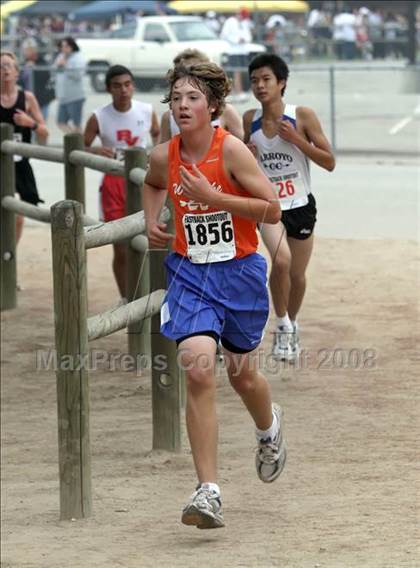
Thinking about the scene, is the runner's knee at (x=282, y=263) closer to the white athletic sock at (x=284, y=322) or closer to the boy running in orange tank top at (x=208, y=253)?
the white athletic sock at (x=284, y=322)

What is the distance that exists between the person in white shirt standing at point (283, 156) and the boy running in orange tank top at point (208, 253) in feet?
9.04

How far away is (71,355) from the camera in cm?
637

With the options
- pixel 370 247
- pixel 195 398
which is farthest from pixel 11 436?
pixel 370 247

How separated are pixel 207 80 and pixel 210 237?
2.03 ft

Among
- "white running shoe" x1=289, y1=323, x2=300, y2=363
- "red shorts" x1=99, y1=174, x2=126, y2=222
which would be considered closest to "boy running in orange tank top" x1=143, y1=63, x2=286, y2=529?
"white running shoe" x1=289, y1=323, x2=300, y2=363

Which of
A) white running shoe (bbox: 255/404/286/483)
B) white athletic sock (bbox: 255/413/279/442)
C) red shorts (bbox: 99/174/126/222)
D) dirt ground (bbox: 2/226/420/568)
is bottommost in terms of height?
dirt ground (bbox: 2/226/420/568)

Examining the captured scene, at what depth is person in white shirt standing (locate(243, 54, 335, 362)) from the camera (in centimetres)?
852

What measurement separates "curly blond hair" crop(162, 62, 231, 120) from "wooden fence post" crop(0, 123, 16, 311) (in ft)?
19.1

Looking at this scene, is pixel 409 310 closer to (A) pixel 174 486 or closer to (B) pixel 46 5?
(A) pixel 174 486

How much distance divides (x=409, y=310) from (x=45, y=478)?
3.61 metres

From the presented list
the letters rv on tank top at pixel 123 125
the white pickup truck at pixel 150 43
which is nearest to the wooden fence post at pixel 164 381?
the letters rv on tank top at pixel 123 125

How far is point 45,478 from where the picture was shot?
24.9 ft

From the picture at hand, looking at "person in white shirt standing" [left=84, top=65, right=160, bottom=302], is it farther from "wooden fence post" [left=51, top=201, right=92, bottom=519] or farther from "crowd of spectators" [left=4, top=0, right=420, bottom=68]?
"crowd of spectators" [left=4, top=0, right=420, bottom=68]

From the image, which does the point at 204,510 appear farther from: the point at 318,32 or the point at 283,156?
the point at 318,32
